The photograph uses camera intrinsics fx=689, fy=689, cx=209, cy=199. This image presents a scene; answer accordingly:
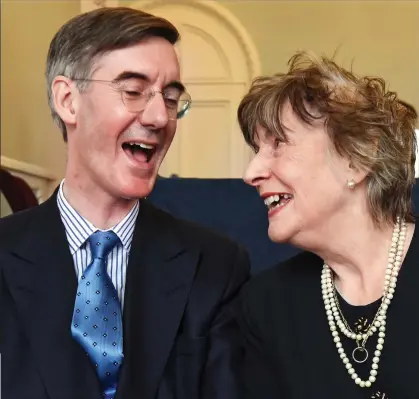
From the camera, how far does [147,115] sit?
129 cm

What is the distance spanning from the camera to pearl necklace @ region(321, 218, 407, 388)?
1.17 meters

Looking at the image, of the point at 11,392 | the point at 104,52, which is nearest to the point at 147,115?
the point at 104,52

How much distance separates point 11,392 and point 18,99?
10.3 feet

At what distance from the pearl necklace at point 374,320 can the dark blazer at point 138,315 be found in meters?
0.20

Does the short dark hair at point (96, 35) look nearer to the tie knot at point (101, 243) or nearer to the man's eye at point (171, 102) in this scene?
the man's eye at point (171, 102)

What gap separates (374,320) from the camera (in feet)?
3.88

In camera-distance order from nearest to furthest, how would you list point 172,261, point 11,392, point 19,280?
point 11,392
point 19,280
point 172,261

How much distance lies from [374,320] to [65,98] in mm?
718

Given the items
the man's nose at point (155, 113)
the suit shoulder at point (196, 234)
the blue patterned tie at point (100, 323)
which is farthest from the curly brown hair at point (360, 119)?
the blue patterned tie at point (100, 323)

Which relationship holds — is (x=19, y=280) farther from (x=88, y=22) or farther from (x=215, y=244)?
(x=88, y=22)

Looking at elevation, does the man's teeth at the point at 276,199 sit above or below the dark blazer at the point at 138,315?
above

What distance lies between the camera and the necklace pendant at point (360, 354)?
1.18 m

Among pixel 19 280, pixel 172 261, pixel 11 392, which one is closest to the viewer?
pixel 11 392

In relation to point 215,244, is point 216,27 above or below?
above
